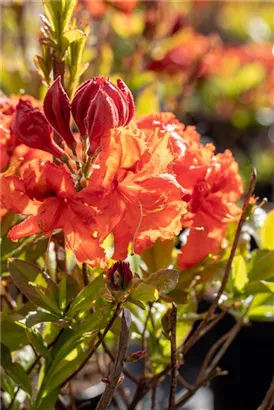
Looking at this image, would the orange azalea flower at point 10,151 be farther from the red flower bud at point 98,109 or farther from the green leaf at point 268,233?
the green leaf at point 268,233

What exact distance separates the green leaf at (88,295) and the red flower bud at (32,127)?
0.13 m

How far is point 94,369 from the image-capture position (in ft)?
4.43

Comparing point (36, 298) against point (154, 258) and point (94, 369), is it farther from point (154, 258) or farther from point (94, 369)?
point (94, 369)

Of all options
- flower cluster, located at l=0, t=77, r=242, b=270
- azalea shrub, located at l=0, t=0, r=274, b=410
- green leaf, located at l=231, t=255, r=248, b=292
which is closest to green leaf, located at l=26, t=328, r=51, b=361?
azalea shrub, located at l=0, t=0, r=274, b=410

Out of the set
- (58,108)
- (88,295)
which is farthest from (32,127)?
(88,295)

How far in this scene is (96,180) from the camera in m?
0.62

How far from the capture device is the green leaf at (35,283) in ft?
2.34

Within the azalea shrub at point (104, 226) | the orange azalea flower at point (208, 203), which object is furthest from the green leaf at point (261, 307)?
the orange azalea flower at point (208, 203)

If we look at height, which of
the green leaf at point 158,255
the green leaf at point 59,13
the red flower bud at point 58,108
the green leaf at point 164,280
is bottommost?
the green leaf at point 158,255

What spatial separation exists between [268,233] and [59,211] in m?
0.35

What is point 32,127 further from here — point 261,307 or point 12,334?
point 261,307

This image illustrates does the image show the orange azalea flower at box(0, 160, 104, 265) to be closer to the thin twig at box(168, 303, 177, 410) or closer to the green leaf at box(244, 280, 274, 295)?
the thin twig at box(168, 303, 177, 410)

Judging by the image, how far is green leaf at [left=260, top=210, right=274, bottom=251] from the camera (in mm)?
910

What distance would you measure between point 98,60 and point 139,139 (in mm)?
800
